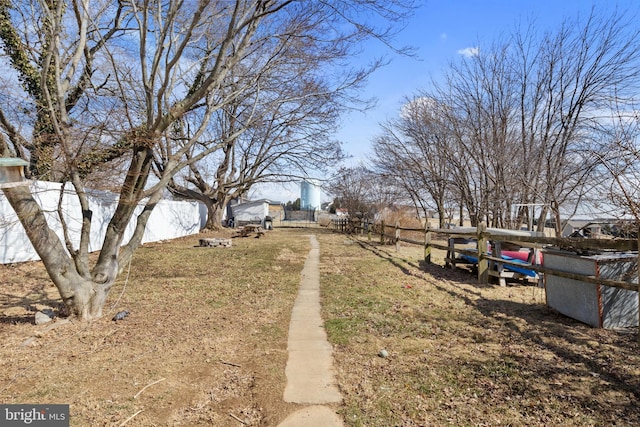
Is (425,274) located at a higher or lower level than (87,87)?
lower

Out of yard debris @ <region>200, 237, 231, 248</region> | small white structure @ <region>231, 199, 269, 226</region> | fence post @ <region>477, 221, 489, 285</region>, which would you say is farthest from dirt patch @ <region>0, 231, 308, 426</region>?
small white structure @ <region>231, 199, 269, 226</region>

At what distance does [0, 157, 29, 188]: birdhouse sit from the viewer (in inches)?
168

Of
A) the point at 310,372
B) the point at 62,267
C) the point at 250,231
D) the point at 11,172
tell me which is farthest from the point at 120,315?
the point at 250,231

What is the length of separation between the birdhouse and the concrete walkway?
3555 mm

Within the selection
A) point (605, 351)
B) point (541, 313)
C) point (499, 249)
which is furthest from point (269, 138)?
point (605, 351)

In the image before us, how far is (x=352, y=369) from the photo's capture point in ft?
12.6

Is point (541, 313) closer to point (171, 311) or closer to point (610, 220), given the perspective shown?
point (610, 220)

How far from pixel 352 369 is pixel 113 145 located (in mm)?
5140

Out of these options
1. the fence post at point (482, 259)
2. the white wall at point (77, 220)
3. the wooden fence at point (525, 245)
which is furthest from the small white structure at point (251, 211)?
the fence post at point (482, 259)

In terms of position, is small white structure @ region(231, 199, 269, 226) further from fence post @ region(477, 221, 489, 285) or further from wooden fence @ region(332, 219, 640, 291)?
fence post @ region(477, 221, 489, 285)

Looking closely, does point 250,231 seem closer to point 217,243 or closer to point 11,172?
point 217,243

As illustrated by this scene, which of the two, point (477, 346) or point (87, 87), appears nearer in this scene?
point (477, 346)

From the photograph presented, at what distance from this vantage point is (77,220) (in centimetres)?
894

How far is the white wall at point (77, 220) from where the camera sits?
952 cm
